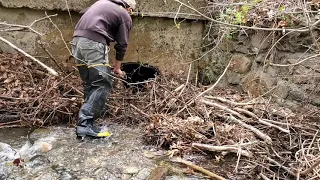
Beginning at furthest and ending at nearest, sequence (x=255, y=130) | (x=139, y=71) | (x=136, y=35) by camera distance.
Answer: (x=136, y=35)
(x=139, y=71)
(x=255, y=130)

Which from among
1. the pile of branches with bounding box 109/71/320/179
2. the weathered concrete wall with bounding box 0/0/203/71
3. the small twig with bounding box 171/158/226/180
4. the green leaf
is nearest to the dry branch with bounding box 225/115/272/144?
the pile of branches with bounding box 109/71/320/179

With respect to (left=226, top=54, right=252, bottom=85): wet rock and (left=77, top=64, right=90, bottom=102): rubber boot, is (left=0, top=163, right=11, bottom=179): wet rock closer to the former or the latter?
(left=77, top=64, right=90, bottom=102): rubber boot

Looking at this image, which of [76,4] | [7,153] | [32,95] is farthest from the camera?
[76,4]

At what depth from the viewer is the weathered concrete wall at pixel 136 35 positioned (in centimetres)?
573

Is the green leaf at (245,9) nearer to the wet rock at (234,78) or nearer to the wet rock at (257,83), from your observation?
the wet rock at (257,83)

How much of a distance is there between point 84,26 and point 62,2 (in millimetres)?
1765

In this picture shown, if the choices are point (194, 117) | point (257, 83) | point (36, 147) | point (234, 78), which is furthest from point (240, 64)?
point (36, 147)

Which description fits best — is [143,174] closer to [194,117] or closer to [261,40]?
[194,117]

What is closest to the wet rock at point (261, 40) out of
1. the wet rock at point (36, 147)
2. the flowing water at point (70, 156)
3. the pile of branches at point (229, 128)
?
the pile of branches at point (229, 128)

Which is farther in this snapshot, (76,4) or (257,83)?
(76,4)

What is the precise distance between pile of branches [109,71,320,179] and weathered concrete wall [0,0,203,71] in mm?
1155

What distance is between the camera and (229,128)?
13.7 ft

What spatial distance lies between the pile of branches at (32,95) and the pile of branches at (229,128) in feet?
2.11

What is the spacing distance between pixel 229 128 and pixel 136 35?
9.46 ft
